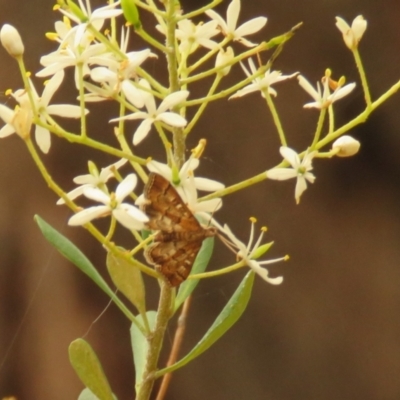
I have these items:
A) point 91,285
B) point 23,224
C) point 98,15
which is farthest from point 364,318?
point 98,15

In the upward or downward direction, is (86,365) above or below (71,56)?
below

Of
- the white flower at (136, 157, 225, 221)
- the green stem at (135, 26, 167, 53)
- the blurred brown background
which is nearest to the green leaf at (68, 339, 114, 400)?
the white flower at (136, 157, 225, 221)

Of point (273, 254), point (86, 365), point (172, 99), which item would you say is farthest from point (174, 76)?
point (273, 254)

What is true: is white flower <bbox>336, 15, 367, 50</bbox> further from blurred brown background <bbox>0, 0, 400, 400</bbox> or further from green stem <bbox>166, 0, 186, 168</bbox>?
blurred brown background <bbox>0, 0, 400, 400</bbox>

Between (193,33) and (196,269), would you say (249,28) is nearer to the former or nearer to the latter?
(193,33)

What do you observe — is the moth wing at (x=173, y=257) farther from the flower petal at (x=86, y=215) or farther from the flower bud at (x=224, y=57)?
the flower bud at (x=224, y=57)

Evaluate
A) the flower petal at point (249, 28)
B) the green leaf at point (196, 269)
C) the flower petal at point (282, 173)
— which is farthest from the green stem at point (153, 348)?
the flower petal at point (249, 28)

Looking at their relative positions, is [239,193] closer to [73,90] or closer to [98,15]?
[73,90]
